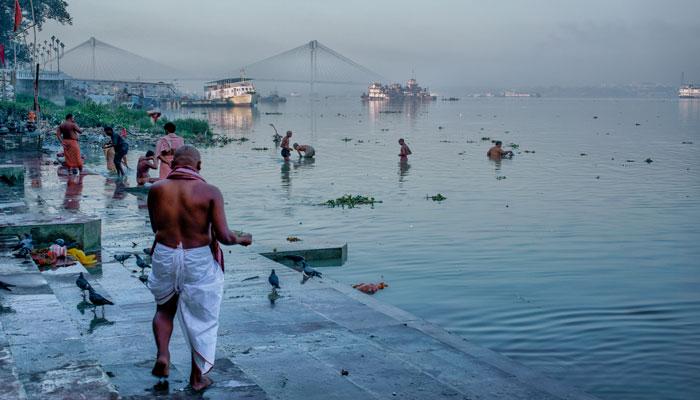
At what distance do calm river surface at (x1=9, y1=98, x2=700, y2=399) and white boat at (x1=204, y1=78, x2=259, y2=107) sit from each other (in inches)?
4469

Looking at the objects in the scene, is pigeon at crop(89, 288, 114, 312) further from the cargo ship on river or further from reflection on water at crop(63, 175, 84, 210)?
the cargo ship on river

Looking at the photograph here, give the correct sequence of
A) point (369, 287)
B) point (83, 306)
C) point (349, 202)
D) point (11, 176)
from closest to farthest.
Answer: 1. point (83, 306)
2. point (369, 287)
3. point (11, 176)
4. point (349, 202)

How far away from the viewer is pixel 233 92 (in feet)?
500

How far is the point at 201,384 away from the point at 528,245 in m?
9.75

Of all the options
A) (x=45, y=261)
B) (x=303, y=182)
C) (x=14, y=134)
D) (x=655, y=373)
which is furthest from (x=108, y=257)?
(x=14, y=134)

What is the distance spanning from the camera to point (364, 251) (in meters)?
13.4

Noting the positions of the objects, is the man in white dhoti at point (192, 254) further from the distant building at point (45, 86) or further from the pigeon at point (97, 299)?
the distant building at point (45, 86)

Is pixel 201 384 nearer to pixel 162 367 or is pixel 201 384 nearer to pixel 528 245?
pixel 162 367

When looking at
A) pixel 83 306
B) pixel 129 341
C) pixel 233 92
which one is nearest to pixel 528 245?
pixel 83 306

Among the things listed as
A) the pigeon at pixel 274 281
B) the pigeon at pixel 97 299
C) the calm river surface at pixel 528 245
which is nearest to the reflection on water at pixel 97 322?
the pigeon at pixel 97 299

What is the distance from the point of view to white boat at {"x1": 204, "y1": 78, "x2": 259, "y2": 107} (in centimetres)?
14162

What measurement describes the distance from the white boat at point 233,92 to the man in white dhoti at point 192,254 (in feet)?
443

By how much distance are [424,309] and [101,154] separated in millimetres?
20379

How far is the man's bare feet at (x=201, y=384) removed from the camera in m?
5.19
